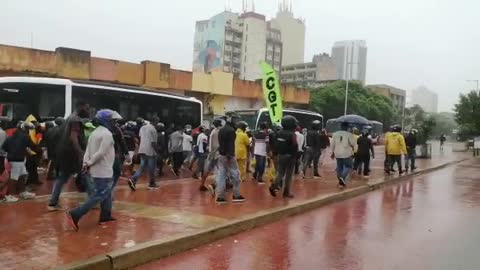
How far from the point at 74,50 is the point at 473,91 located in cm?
3942

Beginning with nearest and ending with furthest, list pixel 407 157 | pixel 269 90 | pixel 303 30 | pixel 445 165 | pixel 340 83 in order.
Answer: pixel 269 90 < pixel 407 157 < pixel 445 165 < pixel 340 83 < pixel 303 30

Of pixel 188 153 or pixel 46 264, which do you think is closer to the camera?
pixel 46 264

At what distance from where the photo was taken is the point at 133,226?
747cm

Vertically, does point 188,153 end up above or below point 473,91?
below

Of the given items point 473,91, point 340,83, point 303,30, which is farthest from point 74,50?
point 303,30

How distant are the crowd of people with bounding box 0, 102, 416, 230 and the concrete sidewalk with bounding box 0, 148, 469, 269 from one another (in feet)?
1.14

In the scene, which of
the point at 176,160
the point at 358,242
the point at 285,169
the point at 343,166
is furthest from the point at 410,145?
the point at 358,242

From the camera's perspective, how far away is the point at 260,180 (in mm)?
13648

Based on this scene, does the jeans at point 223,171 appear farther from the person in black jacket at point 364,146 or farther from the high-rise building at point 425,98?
the high-rise building at point 425,98

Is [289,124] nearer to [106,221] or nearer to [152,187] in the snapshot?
A: [152,187]

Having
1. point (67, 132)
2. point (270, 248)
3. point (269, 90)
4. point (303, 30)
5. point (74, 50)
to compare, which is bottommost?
point (270, 248)

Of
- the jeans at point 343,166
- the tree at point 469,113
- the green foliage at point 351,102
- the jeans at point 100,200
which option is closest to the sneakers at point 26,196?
the jeans at point 100,200

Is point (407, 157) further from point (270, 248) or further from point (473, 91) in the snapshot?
point (473, 91)

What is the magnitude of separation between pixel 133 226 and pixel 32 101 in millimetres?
8484
